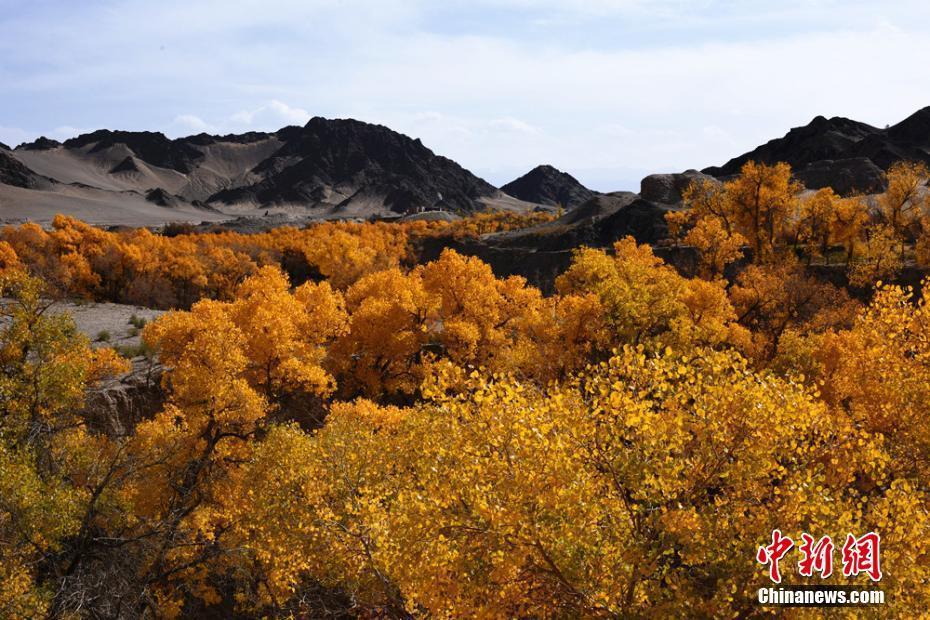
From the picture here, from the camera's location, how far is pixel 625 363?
14.0 m

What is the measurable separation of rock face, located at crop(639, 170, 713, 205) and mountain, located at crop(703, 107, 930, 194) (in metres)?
28.5

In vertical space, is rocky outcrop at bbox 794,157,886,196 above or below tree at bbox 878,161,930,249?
above

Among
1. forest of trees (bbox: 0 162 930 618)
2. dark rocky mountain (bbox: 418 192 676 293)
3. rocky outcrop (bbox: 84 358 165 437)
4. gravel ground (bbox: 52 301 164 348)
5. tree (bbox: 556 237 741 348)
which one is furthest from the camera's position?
dark rocky mountain (bbox: 418 192 676 293)

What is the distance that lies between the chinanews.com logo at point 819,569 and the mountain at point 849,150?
11449 centimetres

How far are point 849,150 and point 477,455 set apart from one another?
200742 millimetres

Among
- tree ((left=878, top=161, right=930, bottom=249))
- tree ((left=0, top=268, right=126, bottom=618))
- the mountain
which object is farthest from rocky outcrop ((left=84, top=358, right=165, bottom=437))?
the mountain

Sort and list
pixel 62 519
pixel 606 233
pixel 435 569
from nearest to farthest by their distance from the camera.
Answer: pixel 435 569
pixel 62 519
pixel 606 233

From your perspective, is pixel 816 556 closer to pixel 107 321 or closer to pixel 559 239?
pixel 107 321

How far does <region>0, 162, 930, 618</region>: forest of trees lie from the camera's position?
1173 centimetres

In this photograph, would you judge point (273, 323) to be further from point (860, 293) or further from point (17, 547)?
point (860, 293)

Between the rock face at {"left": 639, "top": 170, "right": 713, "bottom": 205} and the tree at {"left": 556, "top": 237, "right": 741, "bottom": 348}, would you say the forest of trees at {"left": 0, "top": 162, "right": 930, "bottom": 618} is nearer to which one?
the tree at {"left": 556, "top": 237, "right": 741, "bottom": 348}

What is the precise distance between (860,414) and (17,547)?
30990 millimetres

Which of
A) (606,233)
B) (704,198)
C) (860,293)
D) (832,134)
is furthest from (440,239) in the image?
(832,134)

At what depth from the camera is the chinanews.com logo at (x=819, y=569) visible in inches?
420
